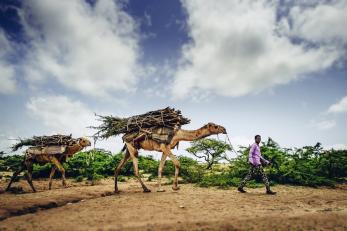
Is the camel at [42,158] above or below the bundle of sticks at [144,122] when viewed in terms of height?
below

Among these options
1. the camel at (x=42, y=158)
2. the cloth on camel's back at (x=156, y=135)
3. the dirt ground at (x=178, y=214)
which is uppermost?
the cloth on camel's back at (x=156, y=135)

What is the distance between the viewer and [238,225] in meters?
5.28

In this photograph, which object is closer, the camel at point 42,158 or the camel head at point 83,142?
the camel at point 42,158

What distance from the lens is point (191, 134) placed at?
1019 centimetres

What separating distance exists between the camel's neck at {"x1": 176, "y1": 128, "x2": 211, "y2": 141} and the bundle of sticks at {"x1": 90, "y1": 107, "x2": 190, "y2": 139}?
1.14 ft

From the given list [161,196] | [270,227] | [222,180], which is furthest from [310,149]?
[270,227]

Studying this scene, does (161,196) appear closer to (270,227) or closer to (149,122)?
(149,122)

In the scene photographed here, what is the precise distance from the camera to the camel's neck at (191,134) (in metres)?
10.1

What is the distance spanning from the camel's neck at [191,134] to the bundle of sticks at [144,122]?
35 cm

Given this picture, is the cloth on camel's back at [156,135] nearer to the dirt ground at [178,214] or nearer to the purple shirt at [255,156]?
the dirt ground at [178,214]

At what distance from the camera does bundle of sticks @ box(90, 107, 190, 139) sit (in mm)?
10336

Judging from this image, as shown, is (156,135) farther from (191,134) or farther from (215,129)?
(215,129)

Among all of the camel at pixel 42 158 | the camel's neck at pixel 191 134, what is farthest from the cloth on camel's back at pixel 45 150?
the camel's neck at pixel 191 134

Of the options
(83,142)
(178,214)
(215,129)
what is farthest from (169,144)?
(83,142)
